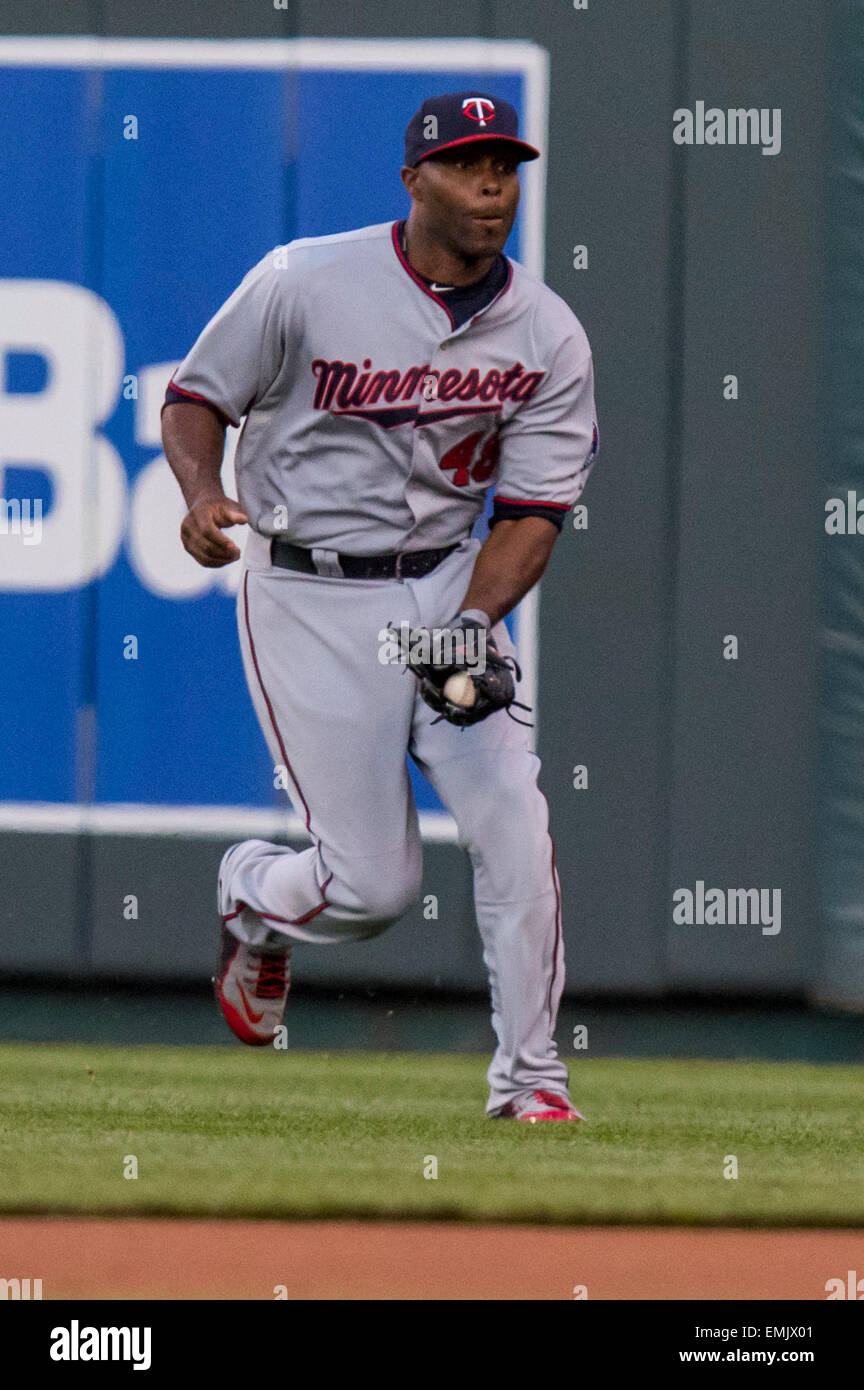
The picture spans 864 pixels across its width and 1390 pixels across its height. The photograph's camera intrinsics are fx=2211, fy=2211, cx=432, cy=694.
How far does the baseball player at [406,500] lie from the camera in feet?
13.3

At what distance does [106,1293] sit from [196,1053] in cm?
245

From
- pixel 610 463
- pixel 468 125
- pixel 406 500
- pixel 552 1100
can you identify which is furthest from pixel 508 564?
pixel 610 463

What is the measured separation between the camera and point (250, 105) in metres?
5.39

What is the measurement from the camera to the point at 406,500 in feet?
13.7

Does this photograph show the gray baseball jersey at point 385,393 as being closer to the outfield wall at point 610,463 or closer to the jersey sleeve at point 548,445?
the jersey sleeve at point 548,445

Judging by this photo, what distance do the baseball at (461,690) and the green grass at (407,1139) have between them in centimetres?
79

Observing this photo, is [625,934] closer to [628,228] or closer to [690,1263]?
[628,228]

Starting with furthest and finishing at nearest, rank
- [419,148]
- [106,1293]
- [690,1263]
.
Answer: [419,148] < [690,1263] < [106,1293]

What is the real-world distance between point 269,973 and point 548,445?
1215 mm

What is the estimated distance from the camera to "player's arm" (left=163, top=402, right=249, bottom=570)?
3762 millimetres

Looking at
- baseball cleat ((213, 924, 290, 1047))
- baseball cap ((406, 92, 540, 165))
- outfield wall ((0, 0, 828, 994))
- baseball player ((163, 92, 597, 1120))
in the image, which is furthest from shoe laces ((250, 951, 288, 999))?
baseball cap ((406, 92, 540, 165))

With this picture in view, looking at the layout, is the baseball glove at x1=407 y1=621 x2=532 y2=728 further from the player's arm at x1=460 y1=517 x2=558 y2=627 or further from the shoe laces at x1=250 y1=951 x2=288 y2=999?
the shoe laces at x1=250 y1=951 x2=288 y2=999

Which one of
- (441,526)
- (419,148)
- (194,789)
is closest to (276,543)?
(441,526)

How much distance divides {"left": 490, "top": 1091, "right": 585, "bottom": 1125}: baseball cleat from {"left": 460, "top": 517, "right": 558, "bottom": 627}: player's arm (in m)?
0.87
